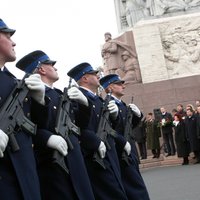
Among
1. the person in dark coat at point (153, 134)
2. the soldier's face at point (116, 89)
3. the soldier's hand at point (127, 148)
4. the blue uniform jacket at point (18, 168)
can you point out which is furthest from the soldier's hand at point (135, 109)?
the person in dark coat at point (153, 134)

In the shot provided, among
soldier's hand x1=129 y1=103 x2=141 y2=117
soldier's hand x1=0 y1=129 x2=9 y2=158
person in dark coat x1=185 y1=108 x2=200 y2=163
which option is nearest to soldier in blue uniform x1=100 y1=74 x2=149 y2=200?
soldier's hand x1=129 y1=103 x2=141 y2=117

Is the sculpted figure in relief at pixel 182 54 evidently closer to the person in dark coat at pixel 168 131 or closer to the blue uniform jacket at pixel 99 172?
the person in dark coat at pixel 168 131

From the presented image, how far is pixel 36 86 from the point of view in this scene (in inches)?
136

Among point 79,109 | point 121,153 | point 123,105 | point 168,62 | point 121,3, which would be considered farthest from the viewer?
point 121,3

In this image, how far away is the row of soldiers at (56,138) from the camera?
3164 millimetres

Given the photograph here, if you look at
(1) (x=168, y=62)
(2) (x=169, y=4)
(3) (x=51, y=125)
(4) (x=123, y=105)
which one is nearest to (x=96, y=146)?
(3) (x=51, y=125)

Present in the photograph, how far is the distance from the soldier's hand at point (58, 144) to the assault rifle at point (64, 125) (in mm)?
39

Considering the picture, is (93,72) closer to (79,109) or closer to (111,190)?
(79,109)

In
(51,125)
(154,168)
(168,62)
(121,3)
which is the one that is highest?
(121,3)

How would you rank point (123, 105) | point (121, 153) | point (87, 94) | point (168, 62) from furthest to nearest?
1. point (168, 62)
2. point (123, 105)
3. point (121, 153)
4. point (87, 94)

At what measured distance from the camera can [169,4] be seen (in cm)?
1827

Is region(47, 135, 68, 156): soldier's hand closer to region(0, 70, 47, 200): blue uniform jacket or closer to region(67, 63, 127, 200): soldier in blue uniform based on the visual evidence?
region(0, 70, 47, 200): blue uniform jacket

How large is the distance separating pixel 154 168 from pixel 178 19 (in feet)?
21.0

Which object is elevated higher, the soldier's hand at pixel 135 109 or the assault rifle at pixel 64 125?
the assault rifle at pixel 64 125
